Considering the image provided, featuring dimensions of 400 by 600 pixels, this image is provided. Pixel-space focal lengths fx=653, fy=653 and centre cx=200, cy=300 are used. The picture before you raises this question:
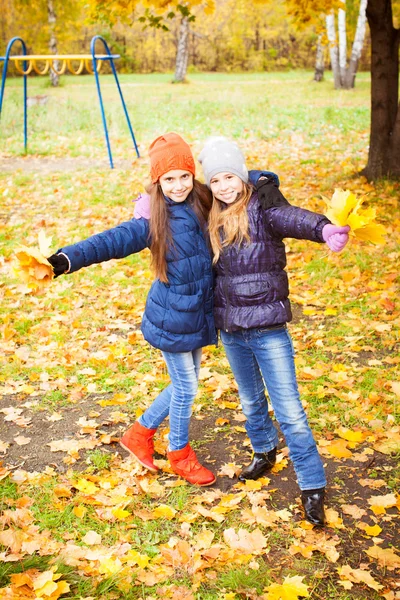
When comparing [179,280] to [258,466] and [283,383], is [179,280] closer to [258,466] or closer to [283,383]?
[283,383]

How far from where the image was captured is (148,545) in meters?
2.98

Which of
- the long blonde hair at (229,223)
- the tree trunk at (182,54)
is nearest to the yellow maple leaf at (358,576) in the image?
the long blonde hair at (229,223)

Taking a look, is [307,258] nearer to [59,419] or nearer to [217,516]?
[59,419]

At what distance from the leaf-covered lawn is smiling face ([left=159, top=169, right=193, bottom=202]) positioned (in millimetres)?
289

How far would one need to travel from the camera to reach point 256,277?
2.96 metres

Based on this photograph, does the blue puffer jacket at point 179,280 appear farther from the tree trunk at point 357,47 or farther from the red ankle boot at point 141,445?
the tree trunk at point 357,47

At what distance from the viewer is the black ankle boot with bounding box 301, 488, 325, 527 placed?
3.06 meters

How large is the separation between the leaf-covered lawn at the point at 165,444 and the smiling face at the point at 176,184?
0.29 m

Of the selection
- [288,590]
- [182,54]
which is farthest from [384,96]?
[182,54]

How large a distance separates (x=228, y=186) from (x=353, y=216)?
0.64 m

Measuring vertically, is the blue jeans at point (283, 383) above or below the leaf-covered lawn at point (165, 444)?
above

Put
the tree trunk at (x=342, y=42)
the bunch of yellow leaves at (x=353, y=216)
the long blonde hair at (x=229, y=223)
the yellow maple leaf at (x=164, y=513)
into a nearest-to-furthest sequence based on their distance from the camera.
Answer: the bunch of yellow leaves at (x=353, y=216), the long blonde hair at (x=229, y=223), the yellow maple leaf at (x=164, y=513), the tree trunk at (x=342, y=42)

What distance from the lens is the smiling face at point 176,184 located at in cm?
302

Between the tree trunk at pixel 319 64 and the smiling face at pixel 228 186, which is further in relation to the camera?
the tree trunk at pixel 319 64
